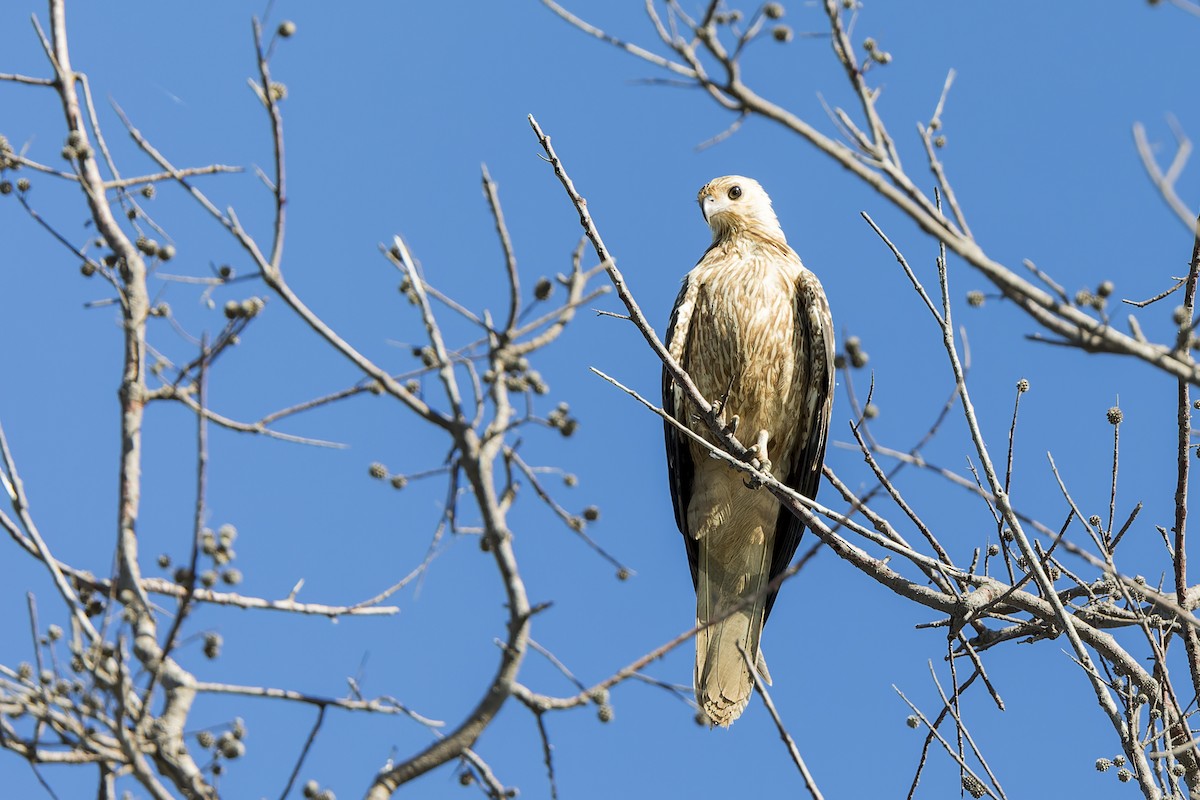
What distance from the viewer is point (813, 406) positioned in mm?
5746

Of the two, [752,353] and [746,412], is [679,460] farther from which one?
[752,353]

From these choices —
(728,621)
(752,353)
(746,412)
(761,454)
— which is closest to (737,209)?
(752,353)

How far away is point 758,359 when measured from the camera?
5703mm

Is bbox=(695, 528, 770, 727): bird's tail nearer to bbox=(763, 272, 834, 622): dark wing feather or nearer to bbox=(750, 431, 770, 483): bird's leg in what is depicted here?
bbox=(763, 272, 834, 622): dark wing feather

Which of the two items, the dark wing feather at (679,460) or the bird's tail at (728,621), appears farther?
the dark wing feather at (679,460)

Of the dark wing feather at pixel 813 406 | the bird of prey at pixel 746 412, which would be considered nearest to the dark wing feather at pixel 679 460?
the bird of prey at pixel 746 412

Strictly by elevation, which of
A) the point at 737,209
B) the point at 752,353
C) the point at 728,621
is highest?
the point at 737,209

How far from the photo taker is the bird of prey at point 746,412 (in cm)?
571

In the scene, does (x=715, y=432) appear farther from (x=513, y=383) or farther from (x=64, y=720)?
(x=64, y=720)

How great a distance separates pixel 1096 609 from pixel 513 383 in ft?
6.35

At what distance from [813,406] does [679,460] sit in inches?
26.1

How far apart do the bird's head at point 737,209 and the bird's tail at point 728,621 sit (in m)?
1.62

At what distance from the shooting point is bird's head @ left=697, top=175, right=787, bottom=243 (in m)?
6.57

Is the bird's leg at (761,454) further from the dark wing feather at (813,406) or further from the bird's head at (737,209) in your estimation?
the bird's head at (737,209)
